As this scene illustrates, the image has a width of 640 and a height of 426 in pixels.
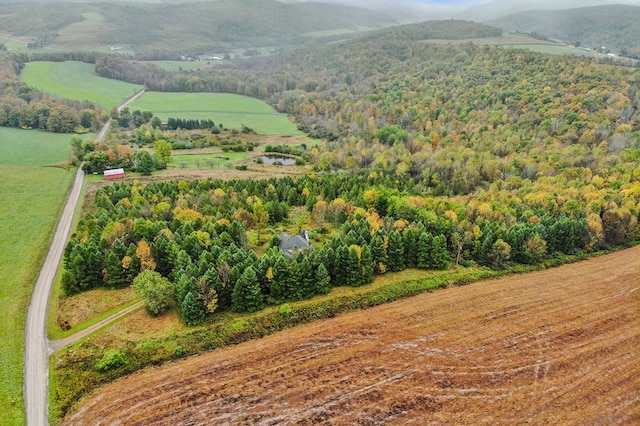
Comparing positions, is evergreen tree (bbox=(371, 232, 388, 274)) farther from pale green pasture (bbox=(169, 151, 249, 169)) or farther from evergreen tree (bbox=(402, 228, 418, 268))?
pale green pasture (bbox=(169, 151, 249, 169))

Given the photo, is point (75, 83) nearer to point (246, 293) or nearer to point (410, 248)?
point (246, 293)

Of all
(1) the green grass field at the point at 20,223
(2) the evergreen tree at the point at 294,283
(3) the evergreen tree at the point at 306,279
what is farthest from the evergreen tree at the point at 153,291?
(3) the evergreen tree at the point at 306,279

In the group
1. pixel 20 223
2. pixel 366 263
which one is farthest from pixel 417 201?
pixel 20 223

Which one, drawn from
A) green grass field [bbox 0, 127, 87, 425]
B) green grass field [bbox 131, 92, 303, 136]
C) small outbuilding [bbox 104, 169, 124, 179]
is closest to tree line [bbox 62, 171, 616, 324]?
green grass field [bbox 0, 127, 87, 425]

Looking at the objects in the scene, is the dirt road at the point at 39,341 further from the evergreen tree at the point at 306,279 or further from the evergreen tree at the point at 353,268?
the evergreen tree at the point at 353,268

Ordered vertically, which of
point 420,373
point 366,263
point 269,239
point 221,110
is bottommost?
point 420,373

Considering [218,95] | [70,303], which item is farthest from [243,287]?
[218,95]
